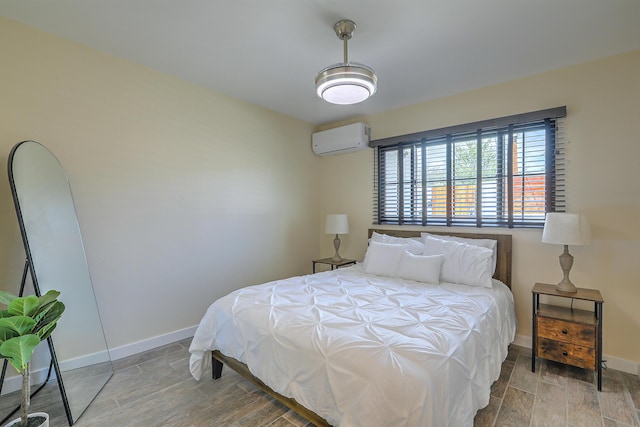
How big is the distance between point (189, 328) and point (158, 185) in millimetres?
1552

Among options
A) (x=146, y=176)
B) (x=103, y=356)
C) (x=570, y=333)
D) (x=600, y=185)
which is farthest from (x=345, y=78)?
(x=103, y=356)

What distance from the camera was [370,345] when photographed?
4.82 feet

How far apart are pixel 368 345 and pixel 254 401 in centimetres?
113

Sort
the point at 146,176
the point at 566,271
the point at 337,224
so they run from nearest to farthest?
1. the point at 566,271
2. the point at 146,176
3. the point at 337,224

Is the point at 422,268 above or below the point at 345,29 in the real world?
below

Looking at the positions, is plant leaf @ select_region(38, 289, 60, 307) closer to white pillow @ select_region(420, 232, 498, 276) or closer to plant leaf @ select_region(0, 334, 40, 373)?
plant leaf @ select_region(0, 334, 40, 373)

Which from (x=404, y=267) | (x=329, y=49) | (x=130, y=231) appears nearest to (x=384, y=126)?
(x=329, y=49)

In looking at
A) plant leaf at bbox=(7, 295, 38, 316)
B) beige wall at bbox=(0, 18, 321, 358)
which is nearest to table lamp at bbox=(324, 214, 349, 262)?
beige wall at bbox=(0, 18, 321, 358)

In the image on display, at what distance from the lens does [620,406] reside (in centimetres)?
197

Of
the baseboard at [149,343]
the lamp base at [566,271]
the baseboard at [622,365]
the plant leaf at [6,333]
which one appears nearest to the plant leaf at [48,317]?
→ the plant leaf at [6,333]

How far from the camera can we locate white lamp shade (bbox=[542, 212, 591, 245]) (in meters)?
2.33

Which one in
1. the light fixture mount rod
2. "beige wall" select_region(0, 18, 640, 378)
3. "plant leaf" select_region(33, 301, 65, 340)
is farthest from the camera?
"beige wall" select_region(0, 18, 640, 378)

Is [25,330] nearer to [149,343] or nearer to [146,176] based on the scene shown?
[149,343]

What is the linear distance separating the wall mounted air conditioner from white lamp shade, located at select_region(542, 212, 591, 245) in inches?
Answer: 89.7
